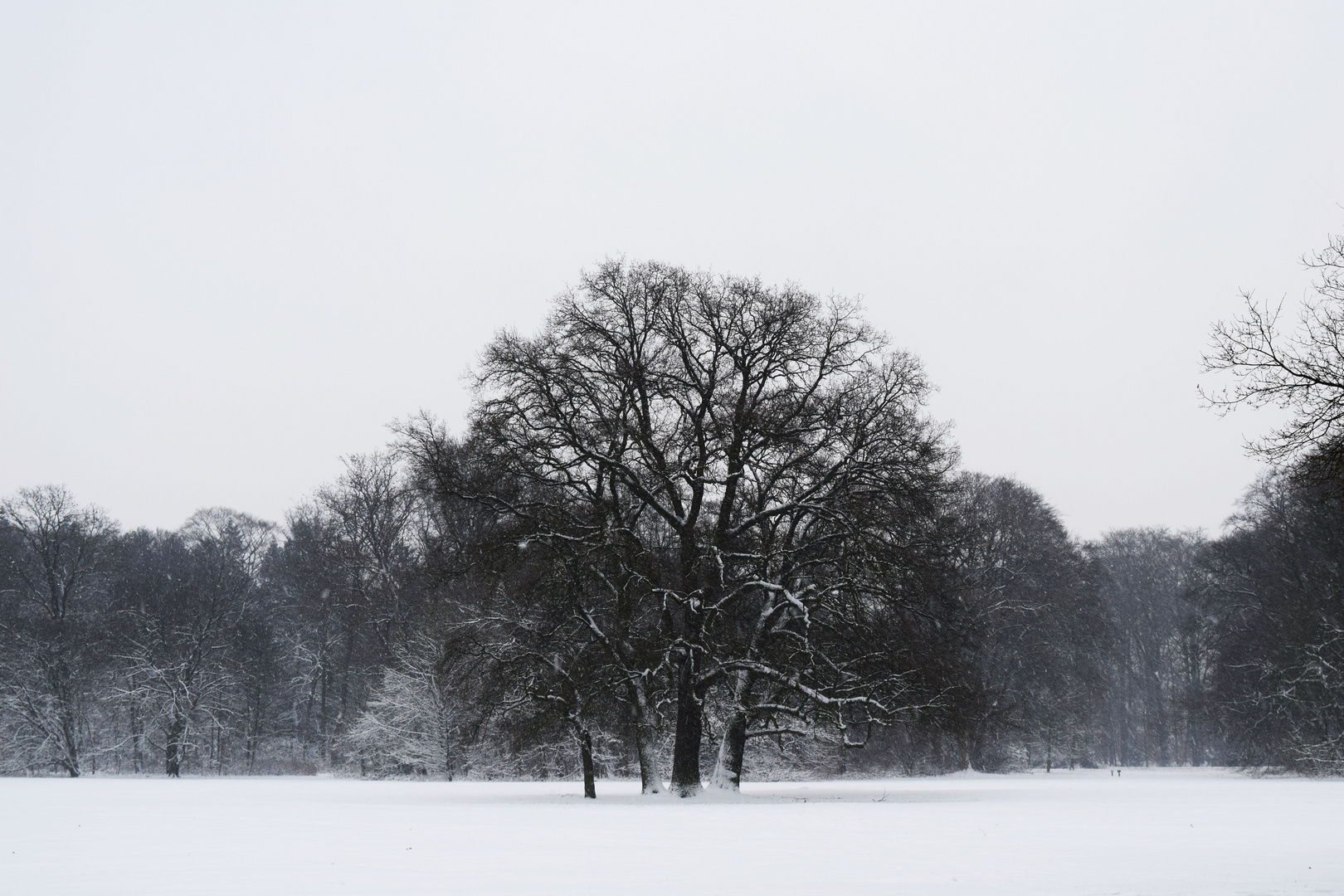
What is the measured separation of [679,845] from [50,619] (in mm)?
54380

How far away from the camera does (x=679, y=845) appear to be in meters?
16.1

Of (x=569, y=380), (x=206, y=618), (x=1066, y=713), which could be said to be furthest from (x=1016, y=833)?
(x=206, y=618)

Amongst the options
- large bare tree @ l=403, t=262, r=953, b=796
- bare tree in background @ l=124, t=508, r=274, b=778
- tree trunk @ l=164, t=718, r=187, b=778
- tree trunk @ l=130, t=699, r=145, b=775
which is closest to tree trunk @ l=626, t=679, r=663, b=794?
large bare tree @ l=403, t=262, r=953, b=796

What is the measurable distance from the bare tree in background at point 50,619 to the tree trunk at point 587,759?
1518 inches

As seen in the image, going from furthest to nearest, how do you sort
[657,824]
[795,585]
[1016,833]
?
[795,585] < [657,824] < [1016,833]

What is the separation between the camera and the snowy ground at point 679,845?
11781mm

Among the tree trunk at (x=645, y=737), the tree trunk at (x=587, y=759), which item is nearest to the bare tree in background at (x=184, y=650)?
the tree trunk at (x=587, y=759)

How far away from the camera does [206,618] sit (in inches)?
2415

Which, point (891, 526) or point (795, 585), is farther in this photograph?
point (795, 585)

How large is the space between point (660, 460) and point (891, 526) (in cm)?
619

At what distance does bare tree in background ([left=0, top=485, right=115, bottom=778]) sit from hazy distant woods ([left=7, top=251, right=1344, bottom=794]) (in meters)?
0.18

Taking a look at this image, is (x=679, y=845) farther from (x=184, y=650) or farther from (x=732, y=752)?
(x=184, y=650)

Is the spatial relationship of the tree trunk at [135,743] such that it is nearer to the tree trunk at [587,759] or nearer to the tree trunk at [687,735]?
the tree trunk at [587,759]

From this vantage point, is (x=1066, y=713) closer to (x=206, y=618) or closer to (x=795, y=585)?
(x=795, y=585)
